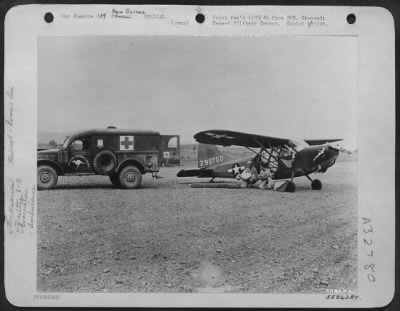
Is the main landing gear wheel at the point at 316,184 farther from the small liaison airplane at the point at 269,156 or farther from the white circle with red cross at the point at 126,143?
the white circle with red cross at the point at 126,143

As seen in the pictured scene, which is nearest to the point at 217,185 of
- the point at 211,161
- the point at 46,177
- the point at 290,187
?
the point at 211,161

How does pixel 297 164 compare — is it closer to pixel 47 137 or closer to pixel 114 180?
pixel 114 180

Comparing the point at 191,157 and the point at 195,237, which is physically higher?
the point at 191,157

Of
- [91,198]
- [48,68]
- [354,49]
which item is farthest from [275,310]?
[48,68]

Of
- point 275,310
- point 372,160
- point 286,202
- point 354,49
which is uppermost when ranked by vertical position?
point 354,49

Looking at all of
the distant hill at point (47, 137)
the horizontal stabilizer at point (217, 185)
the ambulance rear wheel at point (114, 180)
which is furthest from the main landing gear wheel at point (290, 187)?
the distant hill at point (47, 137)

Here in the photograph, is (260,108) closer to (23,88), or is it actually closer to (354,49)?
(354,49)
